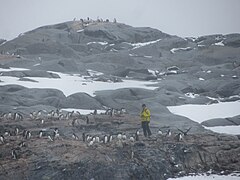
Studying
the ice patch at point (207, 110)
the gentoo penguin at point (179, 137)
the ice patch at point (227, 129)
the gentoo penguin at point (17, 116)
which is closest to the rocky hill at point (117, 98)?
the gentoo penguin at point (17, 116)

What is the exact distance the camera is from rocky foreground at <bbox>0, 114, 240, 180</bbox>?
19047 mm

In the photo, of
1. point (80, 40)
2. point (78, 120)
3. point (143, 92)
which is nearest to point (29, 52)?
point (80, 40)

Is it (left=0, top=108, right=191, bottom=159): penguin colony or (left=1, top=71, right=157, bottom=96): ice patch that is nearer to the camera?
(left=0, top=108, right=191, bottom=159): penguin colony

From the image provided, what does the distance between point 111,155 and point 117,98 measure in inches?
765

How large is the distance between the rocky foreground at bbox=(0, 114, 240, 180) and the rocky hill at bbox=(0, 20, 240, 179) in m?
0.05

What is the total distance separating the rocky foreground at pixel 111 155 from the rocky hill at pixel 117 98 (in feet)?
0.17

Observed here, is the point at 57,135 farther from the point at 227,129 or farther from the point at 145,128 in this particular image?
the point at 227,129

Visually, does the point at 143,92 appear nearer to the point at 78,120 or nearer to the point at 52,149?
the point at 78,120

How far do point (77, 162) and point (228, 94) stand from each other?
1129 inches

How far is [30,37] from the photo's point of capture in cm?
8169

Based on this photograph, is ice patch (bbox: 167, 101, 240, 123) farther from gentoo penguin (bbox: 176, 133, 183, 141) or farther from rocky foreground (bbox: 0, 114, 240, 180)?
gentoo penguin (bbox: 176, 133, 183, 141)

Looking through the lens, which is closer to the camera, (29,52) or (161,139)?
(161,139)

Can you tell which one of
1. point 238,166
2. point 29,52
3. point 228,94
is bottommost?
point 238,166

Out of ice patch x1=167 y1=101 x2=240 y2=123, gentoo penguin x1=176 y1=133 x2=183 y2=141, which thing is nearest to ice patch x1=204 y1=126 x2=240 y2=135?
ice patch x1=167 y1=101 x2=240 y2=123
